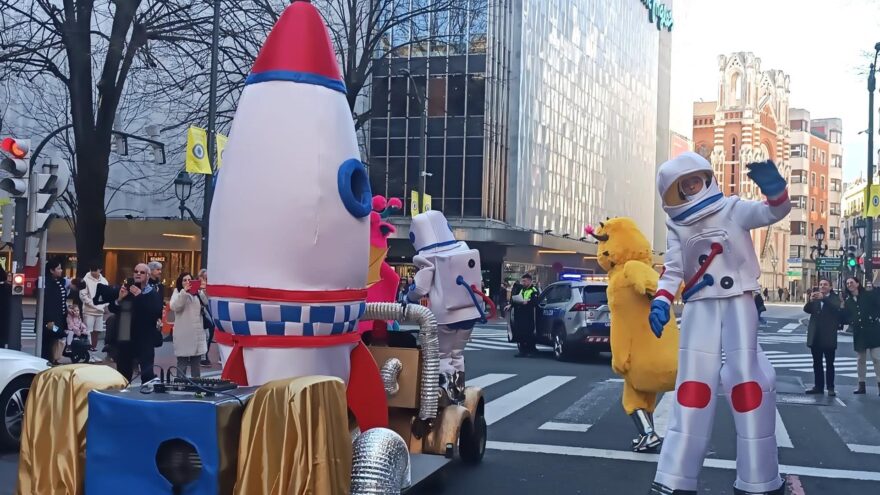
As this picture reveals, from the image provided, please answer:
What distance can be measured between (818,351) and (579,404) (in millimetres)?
4016

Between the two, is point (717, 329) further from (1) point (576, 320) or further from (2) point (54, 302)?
(1) point (576, 320)

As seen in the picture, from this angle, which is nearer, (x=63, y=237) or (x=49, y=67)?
(x=49, y=67)

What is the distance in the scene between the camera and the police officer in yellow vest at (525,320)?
18328 mm

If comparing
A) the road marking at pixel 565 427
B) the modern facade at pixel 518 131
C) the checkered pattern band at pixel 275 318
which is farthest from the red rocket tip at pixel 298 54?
the modern facade at pixel 518 131

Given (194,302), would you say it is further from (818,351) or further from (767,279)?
(767,279)

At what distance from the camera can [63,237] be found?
125 ft

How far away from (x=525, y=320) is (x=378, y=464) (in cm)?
1441

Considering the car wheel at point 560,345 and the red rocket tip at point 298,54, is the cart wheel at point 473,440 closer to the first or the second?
the red rocket tip at point 298,54

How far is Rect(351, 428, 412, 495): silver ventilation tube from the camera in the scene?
405 cm

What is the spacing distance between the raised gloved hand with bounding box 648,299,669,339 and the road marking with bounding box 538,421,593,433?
365 centimetres

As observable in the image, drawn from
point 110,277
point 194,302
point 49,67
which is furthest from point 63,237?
point 194,302

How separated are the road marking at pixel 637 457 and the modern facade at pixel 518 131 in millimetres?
20894

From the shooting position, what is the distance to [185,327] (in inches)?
458

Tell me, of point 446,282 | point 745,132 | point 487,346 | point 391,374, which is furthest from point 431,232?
point 745,132
